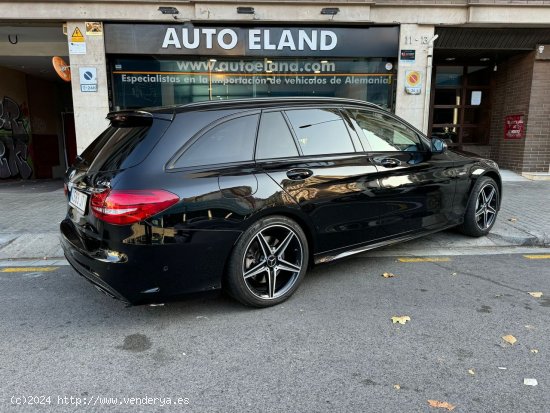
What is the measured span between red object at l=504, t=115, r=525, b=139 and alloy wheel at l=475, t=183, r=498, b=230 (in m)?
5.62

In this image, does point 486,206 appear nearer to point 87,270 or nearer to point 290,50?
point 87,270

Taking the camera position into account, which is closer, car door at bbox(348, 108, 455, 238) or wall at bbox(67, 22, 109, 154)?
car door at bbox(348, 108, 455, 238)

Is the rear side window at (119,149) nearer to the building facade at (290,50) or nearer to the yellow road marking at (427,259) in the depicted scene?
the yellow road marking at (427,259)

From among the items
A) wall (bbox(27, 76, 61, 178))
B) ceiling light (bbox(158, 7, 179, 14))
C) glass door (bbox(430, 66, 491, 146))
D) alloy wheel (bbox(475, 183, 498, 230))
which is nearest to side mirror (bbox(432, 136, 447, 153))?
alloy wheel (bbox(475, 183, 498, 230))

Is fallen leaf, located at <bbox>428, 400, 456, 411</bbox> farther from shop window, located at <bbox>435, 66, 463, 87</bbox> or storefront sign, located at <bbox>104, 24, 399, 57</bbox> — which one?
shop window, located at <bbox>435, 66, 463, 87</bbox>

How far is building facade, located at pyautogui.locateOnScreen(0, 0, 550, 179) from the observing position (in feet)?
29.2

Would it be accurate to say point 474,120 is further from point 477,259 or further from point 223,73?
point 477,259

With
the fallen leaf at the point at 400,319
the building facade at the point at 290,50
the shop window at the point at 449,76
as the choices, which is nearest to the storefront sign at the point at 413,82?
the building facade at the point at 290,50

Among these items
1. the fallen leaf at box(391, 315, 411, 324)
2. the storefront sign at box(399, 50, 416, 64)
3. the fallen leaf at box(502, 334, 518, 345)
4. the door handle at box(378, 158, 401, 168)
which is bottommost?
the fallen leaf at box(391, 315, 411, 324)

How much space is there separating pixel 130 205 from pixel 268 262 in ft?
4.08

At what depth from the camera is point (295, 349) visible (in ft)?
9.80

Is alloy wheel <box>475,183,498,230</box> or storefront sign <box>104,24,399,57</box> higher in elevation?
storefront sign <box>104,24,399,57</box>

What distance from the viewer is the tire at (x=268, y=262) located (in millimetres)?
3361

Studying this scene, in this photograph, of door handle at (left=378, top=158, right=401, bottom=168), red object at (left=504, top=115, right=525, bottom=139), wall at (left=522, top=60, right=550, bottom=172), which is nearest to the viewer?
door handle at (left=378, top=158, right=401, bottom=168)
